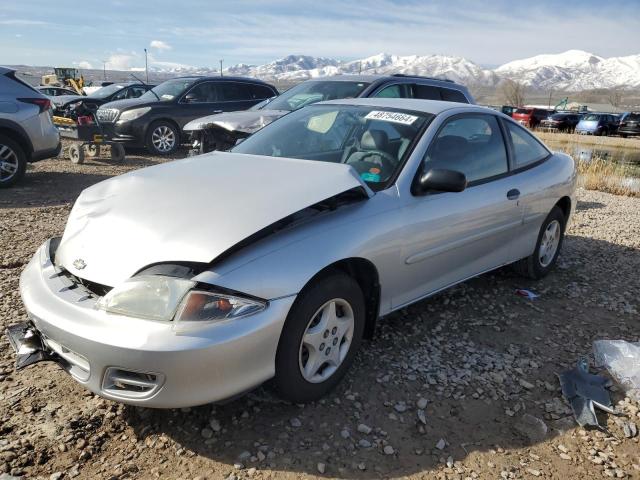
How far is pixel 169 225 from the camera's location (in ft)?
8.19

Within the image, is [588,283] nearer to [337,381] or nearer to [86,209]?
[337,381]

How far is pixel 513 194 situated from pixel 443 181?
1185 millimetres

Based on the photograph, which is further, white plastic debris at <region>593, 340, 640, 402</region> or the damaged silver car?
the damaged silver car

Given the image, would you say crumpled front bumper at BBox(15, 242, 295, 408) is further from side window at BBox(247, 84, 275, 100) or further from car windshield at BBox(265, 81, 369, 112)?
side window at BBox(247, 84, 275, 100)

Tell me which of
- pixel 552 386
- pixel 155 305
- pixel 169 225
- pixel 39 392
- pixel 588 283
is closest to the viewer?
pixel 155 305

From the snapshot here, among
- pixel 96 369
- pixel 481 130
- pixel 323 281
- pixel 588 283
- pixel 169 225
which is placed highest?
pixel 481 130

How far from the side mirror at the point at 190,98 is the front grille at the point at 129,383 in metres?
10.4

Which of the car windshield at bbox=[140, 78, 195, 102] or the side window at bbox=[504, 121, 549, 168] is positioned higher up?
the side window at bbox=[504, 121, 549, 168]

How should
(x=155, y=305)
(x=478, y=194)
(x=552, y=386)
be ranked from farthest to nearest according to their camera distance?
(x=478, y=194)
(x=552, y=386)
(x=155, y=305)

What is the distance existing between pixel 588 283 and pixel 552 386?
2113mm

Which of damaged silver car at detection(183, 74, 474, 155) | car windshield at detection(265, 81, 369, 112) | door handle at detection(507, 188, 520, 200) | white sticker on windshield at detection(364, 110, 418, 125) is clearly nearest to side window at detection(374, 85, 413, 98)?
damaged silver car at detection(183, 74, 474, 155)

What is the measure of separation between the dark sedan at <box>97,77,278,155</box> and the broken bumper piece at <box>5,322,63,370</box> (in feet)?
29.9

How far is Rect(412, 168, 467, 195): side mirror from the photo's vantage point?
3.11m

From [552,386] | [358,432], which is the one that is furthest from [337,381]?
[552,386]
